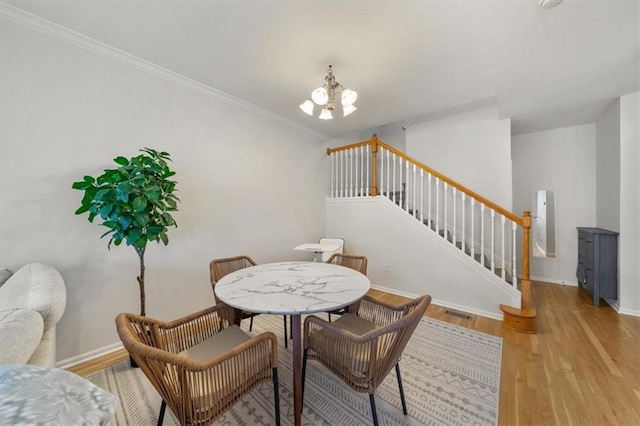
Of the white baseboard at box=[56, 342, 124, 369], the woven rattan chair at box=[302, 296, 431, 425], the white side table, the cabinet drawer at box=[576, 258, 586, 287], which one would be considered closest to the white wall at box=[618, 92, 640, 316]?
the cabinet drawer at box=[576, 258, 586, 287]

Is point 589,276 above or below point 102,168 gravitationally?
below

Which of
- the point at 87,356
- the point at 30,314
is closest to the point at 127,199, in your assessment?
the point at 30,314

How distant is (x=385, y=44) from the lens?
2.06 meters

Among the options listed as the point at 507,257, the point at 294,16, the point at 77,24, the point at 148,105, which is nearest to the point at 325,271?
the point at 294,16

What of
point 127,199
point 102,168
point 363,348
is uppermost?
point 102,168

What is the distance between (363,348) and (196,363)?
0.82m

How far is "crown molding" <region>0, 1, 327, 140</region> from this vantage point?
1.76 meters

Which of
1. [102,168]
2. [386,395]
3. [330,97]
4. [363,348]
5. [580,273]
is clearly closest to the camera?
[363,348]

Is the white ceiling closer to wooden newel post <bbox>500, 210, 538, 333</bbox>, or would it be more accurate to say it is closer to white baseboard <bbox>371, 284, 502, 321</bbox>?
wooden newel post <bbox>500, 210, 538, 333</bbox>

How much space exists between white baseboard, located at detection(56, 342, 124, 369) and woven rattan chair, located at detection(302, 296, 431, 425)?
189 centimetres

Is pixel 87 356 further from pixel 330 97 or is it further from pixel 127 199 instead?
pixel 330 97

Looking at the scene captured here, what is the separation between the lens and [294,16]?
5.81 ft

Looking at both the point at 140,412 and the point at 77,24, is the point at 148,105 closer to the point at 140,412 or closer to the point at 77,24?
the point at 77,24

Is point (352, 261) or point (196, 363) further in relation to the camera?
point (352, 261)
